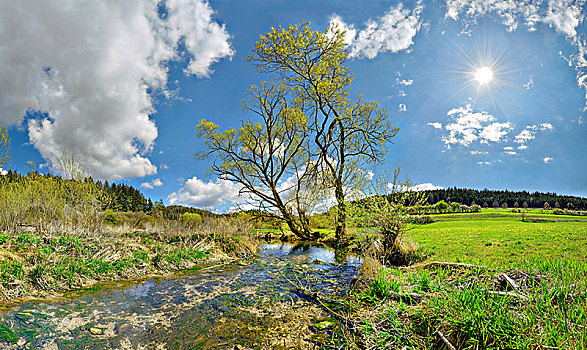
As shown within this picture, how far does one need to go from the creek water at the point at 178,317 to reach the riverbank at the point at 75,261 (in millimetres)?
736

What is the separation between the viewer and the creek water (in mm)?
4551

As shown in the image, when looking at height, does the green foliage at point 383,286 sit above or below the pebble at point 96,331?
above

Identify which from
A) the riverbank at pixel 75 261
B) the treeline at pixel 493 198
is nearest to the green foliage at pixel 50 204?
the riverbank at pixel 75 261

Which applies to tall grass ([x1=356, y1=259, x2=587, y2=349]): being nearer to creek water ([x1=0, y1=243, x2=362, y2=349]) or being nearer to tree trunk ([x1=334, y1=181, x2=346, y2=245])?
creek water ([x1=0, y1=243, x2=362, y2=349])

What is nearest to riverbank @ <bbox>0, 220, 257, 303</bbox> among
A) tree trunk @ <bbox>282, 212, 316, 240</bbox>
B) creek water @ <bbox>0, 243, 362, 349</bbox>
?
creek water @ <bbox>0, 243, 362, 349</bbox>

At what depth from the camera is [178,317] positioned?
568 centimetres

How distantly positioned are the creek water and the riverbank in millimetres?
736

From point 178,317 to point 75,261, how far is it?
513cm

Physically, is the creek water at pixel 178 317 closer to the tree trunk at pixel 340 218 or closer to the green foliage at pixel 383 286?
the green foliage at pixel 383 286

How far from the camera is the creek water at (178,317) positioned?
179 inches

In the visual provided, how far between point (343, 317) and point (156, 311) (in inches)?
173

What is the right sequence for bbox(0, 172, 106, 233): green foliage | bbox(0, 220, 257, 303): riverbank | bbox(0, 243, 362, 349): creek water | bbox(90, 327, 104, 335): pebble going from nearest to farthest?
bbox(0, 243, 362, 349): creek water, bbox(90, 327, 104, 335): pebble, bbox(0, 220, 257, 303): riverbank, bbox(0, 172, 106, 233): green foliage

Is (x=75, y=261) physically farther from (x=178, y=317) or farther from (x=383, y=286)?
(x=383, y=286)

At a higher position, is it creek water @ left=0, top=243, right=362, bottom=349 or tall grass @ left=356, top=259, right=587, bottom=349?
tall grass @ left=356, top=259, right=587, bottom=349
